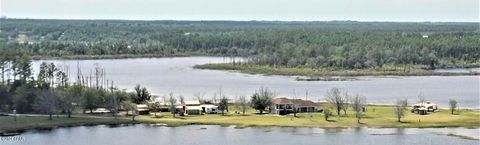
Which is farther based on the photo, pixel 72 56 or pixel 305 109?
pixel 72 56

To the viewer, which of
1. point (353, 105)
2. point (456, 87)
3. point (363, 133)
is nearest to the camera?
point (363, 133)

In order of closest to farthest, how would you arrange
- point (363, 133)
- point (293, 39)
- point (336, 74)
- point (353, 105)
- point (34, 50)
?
point (363, 133) < point (353, 105) < point (336, 74) < point (34, 50) < point (293, 39)

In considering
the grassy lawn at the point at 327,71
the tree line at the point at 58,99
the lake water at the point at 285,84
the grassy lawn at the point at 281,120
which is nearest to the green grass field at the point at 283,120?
the grassy lawn at the point at 281,120

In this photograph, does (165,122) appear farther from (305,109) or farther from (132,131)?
(305,109)

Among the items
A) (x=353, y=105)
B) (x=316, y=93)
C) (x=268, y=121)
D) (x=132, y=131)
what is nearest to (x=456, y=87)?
(x=316, y=93)

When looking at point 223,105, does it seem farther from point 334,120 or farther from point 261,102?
point 334,120

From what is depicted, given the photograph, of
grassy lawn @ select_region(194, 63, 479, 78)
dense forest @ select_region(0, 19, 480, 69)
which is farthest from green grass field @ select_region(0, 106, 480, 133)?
dense forest @ select_region(0, 19, 480, 69)

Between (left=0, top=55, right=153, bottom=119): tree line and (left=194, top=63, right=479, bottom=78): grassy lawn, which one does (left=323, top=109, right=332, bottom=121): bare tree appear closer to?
(left=0, top=55, right=153, bottom=119): tree line

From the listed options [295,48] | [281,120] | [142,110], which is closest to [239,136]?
[281,120]
